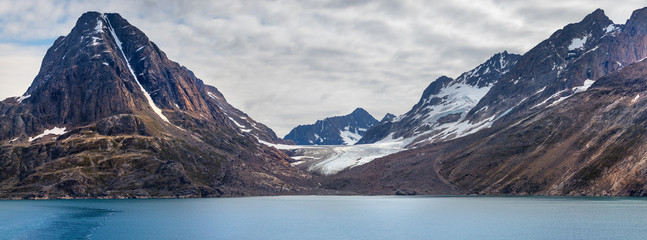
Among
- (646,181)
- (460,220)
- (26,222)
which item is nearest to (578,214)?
(460,220)

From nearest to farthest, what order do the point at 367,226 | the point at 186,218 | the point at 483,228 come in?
the point at 483,228 < the point at 367,226 < the point at 186,218

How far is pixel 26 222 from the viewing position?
130m

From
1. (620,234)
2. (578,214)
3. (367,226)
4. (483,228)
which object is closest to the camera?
(620,234)

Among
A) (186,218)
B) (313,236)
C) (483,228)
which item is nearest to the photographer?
(313,236)

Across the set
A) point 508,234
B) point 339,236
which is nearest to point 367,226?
point 339,236

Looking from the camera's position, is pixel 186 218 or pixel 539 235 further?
pixel 186 218

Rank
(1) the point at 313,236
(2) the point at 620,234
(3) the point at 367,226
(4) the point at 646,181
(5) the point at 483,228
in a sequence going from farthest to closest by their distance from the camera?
1. (4) the point at 646,181
2. (3) the point at 367,226
3. (5) the point at 483,228
4. (1) the point at 313,236
5. (2) the point at 620,234

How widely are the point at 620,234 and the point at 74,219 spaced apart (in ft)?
396

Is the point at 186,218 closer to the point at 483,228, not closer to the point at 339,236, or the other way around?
the point at 339,236

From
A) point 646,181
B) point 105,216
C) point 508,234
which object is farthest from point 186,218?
point 646,181

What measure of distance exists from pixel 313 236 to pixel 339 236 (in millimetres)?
4937

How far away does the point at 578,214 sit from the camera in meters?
134

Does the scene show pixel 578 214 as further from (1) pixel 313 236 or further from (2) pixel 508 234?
(1) pixel 313 236

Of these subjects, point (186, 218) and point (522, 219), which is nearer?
point (522, 219)
